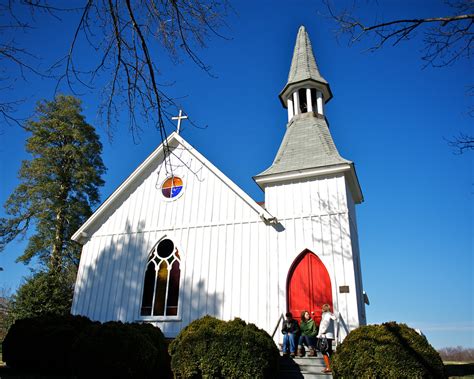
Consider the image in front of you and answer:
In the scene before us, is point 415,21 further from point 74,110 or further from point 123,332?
point 74,110

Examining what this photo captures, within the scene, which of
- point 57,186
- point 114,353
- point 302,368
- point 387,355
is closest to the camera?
point 387,355

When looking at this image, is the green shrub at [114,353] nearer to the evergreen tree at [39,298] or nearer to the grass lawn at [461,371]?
the grass lawn at [461,371]

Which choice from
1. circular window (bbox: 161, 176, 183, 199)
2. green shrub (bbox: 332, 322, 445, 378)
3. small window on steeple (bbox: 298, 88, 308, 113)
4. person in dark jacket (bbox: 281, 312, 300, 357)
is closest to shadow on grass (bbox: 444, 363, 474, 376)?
green shrub (bbox: 332, 322, 445, 378)

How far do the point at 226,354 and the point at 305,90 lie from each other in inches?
502

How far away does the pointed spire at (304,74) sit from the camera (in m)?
16.9

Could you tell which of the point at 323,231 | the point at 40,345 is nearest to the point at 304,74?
the point at 323,231

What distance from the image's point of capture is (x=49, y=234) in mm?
22656

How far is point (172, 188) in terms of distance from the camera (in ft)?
48.8

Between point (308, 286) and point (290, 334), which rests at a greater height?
point (308, 286)

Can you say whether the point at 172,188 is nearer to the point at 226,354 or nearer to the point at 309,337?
the point at 309,337

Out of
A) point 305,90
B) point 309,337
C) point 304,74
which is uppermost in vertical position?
point 304,74

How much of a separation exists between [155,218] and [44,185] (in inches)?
467

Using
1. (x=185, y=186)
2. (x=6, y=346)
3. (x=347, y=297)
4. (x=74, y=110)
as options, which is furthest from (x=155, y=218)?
(x=74, y=110)

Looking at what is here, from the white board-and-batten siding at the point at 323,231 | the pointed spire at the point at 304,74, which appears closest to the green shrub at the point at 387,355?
the white board-and-batten siding at the point at 323,231
